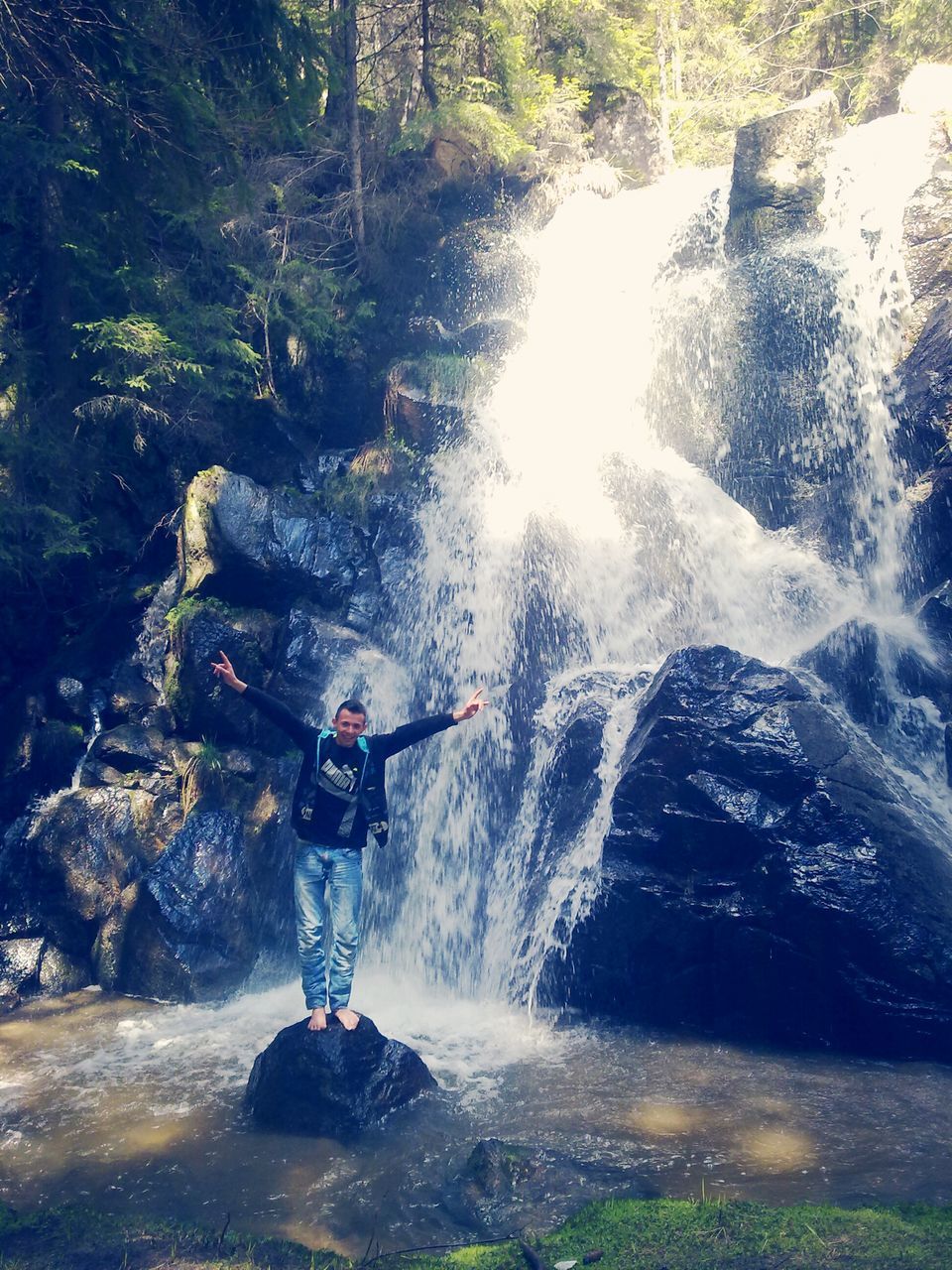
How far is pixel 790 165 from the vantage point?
50.0 ft

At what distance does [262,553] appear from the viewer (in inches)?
449

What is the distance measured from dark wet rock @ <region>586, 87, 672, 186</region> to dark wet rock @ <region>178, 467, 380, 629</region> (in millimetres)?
12135

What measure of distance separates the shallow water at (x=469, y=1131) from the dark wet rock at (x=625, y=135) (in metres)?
17.7

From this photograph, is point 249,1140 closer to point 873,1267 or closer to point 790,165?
point 873,1267

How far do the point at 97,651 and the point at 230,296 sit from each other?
607 centimetres

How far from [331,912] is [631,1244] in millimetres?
2918

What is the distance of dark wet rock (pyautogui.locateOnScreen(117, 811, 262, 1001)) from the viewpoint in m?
9.20

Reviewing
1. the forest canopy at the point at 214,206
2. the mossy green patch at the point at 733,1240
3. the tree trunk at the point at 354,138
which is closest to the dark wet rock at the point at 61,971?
the forest canopy at the point at 214,206

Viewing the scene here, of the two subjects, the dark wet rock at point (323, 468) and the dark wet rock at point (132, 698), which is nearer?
the dark wet rock at point (132, 698)

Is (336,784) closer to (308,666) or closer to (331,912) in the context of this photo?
(331,912)

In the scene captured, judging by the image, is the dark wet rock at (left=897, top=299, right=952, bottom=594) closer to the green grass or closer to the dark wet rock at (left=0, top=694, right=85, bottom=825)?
the green grass

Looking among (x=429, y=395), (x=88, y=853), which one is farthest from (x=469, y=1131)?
(x=429, y=395)

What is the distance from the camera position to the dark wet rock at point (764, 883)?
702 cm

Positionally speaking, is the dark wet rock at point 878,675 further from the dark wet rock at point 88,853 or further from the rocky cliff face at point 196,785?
the dark wet rock at point 88,853
